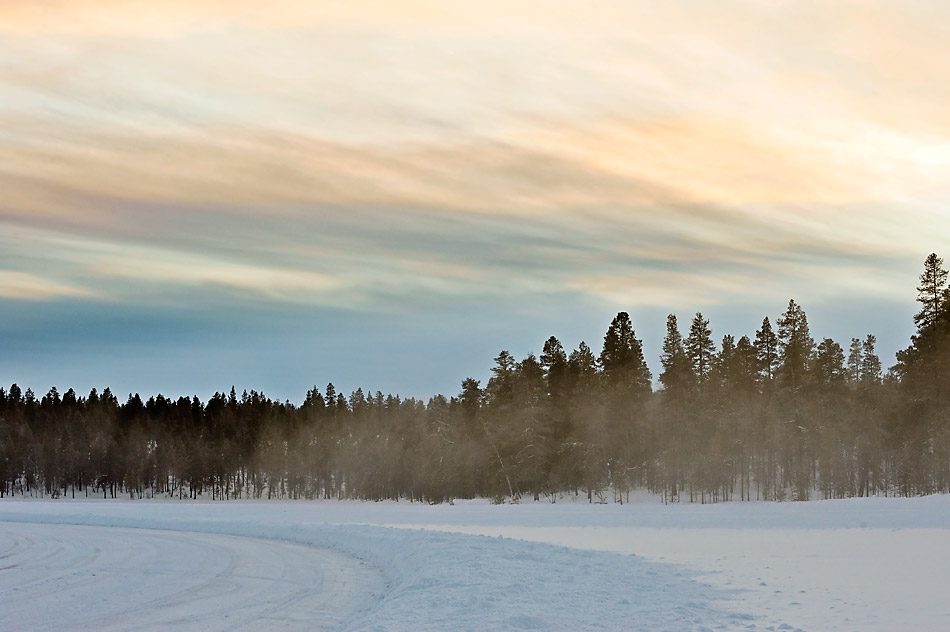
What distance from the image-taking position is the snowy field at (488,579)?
14.0 m

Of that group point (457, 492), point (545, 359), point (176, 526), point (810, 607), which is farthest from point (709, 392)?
point (810, 607)

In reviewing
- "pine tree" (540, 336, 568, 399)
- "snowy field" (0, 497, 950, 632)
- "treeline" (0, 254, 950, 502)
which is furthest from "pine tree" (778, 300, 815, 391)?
"snowy field" (0, 497, 950, 632)

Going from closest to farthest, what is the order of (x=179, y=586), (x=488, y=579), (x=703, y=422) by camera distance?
(x=488, y=579), (x=179, y=586), (x=703, y=422)

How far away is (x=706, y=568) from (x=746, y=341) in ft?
287

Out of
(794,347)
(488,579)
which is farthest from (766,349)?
(488,579)

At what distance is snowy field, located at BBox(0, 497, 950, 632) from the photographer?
1405 cm

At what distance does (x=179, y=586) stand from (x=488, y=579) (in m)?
7.45

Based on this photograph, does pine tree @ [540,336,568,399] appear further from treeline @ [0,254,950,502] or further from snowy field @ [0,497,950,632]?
snowy field @ [0,497,950,632]

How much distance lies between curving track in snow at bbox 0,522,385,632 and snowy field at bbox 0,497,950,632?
0.20ft

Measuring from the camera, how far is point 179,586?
64.3 feet

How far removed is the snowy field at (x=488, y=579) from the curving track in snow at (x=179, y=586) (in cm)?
6

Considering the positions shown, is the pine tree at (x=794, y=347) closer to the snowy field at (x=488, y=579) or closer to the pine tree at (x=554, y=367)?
the pine tree at (x=554, y=367)

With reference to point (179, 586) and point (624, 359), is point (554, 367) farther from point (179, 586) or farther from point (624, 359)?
point (179, 586)

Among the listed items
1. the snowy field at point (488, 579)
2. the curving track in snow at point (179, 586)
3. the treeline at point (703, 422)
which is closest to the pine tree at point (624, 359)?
the treeline at point (703, 422)
